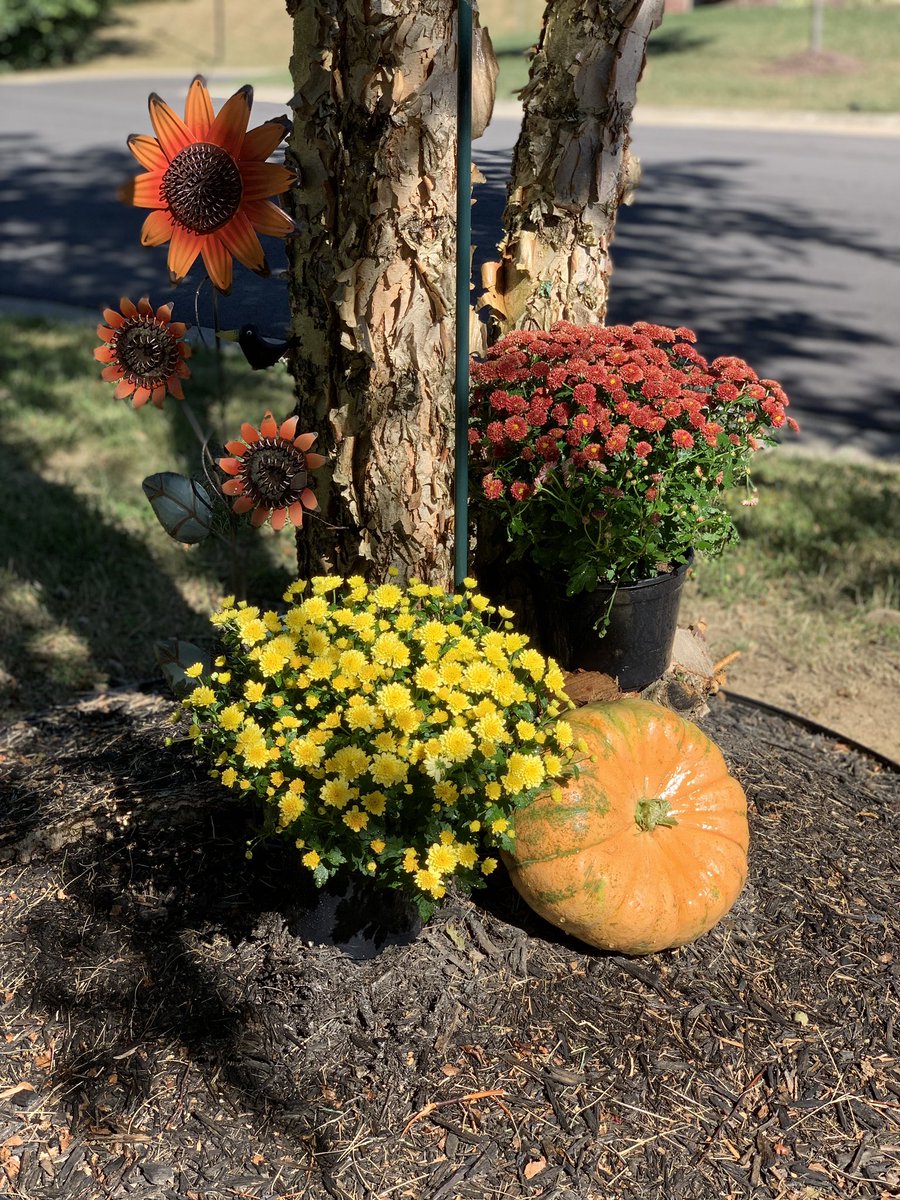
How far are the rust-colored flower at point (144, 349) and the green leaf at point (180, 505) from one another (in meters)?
0.20

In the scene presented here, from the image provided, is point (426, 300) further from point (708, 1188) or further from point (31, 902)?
point (708, 1188)

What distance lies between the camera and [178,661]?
9.19 ft

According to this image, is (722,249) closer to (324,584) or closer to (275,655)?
(324,584)

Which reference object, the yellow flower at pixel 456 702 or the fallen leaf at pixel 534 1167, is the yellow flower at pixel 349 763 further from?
the fallen leaf at pixel 534 1167

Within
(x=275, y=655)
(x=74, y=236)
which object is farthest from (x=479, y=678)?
(x=74, y=236)

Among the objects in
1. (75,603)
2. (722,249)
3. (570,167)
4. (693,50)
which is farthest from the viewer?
(693,50)

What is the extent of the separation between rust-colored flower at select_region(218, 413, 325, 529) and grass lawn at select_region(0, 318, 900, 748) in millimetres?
1656

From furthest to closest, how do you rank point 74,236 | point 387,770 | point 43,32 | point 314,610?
point 43,32 < point 74,236 < point 314,610 < point 387,770

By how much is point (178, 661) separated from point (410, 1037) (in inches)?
39.9

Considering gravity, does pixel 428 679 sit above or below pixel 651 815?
above

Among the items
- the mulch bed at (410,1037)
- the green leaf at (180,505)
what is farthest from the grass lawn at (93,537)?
the green leaf at (180,505)

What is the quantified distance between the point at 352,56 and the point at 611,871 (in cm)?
178

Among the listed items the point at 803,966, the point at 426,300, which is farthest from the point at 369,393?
the point at 803,966

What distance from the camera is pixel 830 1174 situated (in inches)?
→ 90.2
